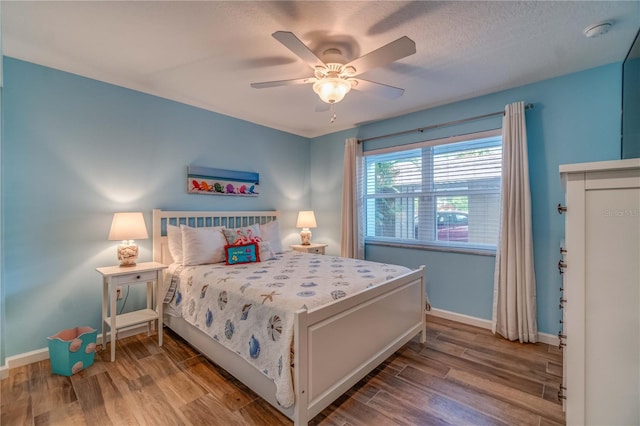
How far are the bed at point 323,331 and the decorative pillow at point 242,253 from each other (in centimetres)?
13

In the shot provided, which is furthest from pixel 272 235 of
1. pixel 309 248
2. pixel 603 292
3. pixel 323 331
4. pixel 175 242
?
pixel 603 292

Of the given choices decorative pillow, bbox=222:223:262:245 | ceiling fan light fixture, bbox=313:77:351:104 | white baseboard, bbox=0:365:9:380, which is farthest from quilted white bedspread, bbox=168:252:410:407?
ceiling fan light fixture, bbox=313:77:351:104

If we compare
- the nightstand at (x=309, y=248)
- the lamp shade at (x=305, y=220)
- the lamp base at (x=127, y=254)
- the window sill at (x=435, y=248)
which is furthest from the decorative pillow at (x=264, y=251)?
the window sill at (x=435, y=248)

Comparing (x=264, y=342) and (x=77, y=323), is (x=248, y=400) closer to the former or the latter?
(x=264, y=342)

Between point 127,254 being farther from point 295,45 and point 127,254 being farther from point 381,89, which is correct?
point 381,89

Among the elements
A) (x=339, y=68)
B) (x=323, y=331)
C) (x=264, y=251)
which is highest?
(x=339, y=68)

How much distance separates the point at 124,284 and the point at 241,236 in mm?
1141

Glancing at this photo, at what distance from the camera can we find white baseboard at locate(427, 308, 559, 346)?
8.63 ft

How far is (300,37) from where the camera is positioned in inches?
79.5

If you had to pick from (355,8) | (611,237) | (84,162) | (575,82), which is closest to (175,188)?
(84,162)

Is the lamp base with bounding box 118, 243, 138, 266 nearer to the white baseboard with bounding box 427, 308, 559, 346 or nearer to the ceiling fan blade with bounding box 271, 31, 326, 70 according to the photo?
the ceiling fan blade with bounding box 271, 31, 326, 70

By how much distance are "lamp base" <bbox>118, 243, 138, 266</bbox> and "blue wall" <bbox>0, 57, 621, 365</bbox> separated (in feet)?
0.76

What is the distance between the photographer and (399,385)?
2039 millimetres

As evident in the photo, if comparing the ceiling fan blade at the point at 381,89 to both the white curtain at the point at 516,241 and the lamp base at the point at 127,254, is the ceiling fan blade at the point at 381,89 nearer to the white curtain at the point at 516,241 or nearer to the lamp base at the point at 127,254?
the white curtain at the point at 516,241
